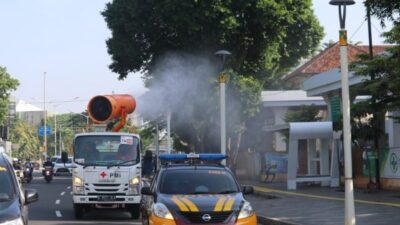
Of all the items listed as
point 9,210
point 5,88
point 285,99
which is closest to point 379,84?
point 9,210

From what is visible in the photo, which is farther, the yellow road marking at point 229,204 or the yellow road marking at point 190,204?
the yellow road marking at point 229,204

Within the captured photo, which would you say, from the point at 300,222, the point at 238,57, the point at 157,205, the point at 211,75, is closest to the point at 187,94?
the point at 211,75

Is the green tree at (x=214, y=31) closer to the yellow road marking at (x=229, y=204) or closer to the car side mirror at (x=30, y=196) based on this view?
the yellow road marking at (x=229, y=204)

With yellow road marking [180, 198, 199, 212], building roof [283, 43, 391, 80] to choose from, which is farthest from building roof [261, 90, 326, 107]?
yellow road marking [180, 198, 199, 212]

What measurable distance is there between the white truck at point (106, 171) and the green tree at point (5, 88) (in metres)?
41.9

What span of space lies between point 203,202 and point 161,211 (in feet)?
2.48

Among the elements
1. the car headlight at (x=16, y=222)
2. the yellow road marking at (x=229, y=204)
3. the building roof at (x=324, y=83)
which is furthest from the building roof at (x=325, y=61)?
the car headlight at (x=16, y=222)

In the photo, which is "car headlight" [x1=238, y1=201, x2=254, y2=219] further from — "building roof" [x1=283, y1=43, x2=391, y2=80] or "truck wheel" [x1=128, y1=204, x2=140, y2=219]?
"building roof" [x1=283, y1=43, x2=391, y2=80]

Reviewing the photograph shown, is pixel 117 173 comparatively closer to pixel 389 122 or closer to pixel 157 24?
pixel 389 122

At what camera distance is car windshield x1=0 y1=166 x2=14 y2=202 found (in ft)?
33.5

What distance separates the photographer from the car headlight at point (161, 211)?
→ 12023mm

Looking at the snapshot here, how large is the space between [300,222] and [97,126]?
324 inches

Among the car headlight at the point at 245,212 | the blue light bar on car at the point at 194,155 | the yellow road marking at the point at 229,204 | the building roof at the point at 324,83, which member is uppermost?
the building roof at the point at 324,83

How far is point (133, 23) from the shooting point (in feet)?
125
